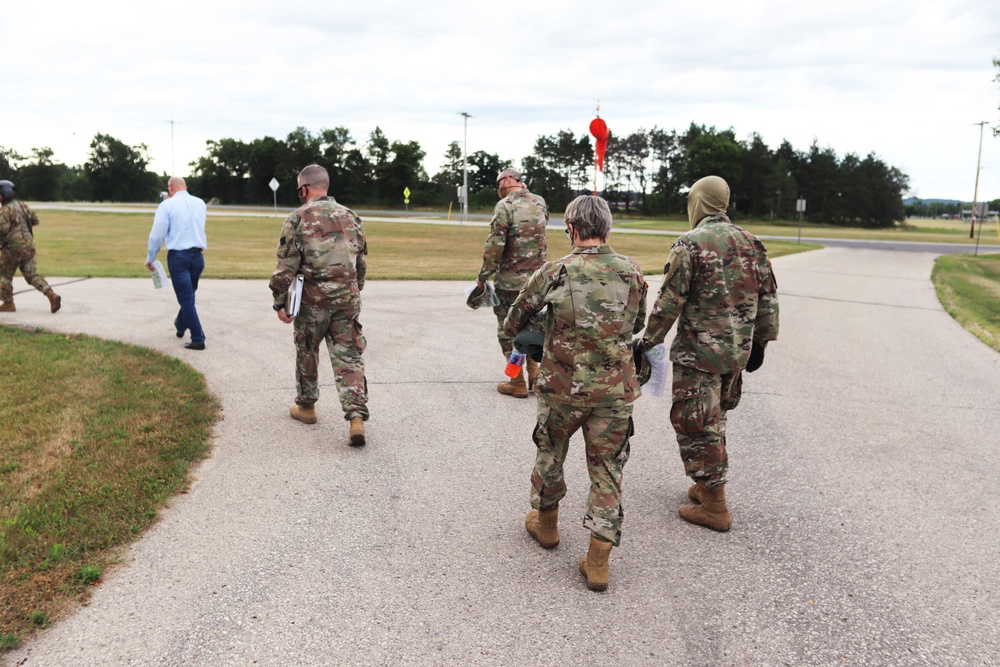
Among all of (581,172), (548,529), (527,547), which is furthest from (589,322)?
(581,172)

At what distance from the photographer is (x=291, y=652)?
124 inches

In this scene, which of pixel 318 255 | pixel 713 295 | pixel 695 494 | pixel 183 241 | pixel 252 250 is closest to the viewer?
pixel 713 295

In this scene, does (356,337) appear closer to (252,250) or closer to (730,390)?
(730,390)

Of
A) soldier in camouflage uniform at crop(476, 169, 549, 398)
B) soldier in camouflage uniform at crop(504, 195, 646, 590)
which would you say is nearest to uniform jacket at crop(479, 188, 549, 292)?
soldier in camouflage uniform at crop(476, 169, 549, 398)

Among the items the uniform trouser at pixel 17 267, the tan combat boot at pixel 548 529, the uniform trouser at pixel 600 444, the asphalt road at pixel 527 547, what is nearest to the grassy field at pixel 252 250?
the uniform trouser at pixel 17 267

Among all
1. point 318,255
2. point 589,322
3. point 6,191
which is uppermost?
point 6,191

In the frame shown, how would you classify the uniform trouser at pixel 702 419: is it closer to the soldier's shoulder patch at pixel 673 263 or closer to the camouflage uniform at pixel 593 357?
the soldier's shoulder patch at pixel 673 263

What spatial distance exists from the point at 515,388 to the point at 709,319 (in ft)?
10.5

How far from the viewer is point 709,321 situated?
431cm

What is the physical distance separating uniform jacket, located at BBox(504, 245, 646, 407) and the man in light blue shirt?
6.13 m

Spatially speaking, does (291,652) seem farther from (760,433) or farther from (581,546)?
(760,433)

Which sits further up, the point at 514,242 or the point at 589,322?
the point at 514,242

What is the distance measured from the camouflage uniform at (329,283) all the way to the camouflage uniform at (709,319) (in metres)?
2.54

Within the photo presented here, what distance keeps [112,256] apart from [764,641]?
21.5m
